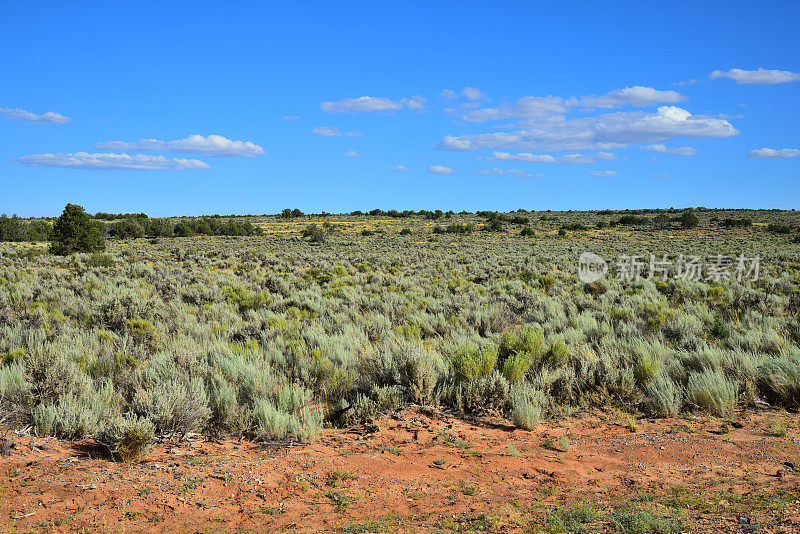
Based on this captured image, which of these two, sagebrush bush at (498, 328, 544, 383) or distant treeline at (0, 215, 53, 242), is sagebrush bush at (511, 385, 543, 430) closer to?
sagebrush bush at (498, 328, 544, 383)

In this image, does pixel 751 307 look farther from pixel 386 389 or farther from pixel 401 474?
pixel 401 474

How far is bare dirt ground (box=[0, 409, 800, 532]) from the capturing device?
3.21 m

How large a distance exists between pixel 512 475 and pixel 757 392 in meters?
3.82

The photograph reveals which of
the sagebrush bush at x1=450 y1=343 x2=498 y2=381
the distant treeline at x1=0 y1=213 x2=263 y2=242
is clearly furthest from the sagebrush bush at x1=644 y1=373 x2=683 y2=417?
the distant treeline at x1=0 y1=213 x2=263 y2=242

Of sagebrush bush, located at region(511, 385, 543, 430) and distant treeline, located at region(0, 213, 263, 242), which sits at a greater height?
distant treeline, located at region(0, 213, 263, 242)

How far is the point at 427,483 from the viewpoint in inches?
152

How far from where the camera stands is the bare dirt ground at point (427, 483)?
10.5ft

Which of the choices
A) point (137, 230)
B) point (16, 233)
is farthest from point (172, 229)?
point (16, 233)

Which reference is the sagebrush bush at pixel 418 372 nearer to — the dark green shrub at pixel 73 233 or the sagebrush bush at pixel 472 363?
the sagebrush bush at pixel 472 363

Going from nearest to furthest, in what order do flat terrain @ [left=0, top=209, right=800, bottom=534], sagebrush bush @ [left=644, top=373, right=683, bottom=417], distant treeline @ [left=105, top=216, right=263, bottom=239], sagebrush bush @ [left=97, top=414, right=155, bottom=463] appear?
1. flat terrain @ [left=0, top=209, right=800, bottom=534]
2. sagebrush bush @ [left=97, top=414, right=155, bottom=463]
3. sagebrush bush @ [left=644, top=373, right=683, bottom=417]
4. distant treeline @ [left=105, top=216, right=263, bottom=239]

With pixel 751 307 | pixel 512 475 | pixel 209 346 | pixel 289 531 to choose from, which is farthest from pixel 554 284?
pixel 289 531

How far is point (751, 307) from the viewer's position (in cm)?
1166

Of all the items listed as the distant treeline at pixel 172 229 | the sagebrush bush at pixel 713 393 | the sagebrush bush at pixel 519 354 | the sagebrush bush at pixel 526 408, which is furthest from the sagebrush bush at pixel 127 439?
the distant treeline at pixel 172 229

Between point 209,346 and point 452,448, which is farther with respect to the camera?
point 209,346
